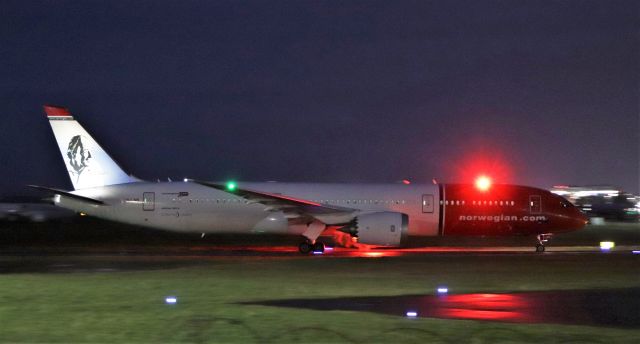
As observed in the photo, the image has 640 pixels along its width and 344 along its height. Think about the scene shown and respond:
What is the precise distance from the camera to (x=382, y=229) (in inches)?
1014

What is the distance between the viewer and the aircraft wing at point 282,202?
26.6 metres

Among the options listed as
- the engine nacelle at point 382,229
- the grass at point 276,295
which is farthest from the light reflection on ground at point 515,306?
the engine nacelle at point 382,229

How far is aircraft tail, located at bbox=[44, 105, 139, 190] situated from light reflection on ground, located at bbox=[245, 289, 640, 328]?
18073 mm

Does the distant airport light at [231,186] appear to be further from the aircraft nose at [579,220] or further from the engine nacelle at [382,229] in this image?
the aircraft nose at [579,220]

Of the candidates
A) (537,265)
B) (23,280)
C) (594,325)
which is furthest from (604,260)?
(23,280)

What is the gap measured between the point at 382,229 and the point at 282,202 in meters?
3.87

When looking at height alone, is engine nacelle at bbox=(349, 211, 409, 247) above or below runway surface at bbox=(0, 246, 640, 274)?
above

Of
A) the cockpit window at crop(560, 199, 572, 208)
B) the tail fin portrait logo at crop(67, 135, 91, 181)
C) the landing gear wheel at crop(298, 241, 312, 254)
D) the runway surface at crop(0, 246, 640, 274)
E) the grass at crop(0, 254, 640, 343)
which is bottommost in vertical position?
the grass at crop(0, 254, 640, 343)

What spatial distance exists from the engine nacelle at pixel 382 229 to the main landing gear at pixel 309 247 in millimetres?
1709

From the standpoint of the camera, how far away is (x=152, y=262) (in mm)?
21828

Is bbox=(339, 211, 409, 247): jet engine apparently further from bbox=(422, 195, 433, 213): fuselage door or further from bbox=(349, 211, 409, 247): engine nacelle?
bbox=(422, 195, 433, 213): fuselage door

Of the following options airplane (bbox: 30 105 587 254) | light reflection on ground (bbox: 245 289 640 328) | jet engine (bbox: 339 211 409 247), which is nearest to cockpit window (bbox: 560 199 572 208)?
airplane (bbox: 30 105 587 254)

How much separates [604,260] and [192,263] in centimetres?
1243

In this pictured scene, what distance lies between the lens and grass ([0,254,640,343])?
10078 mm
